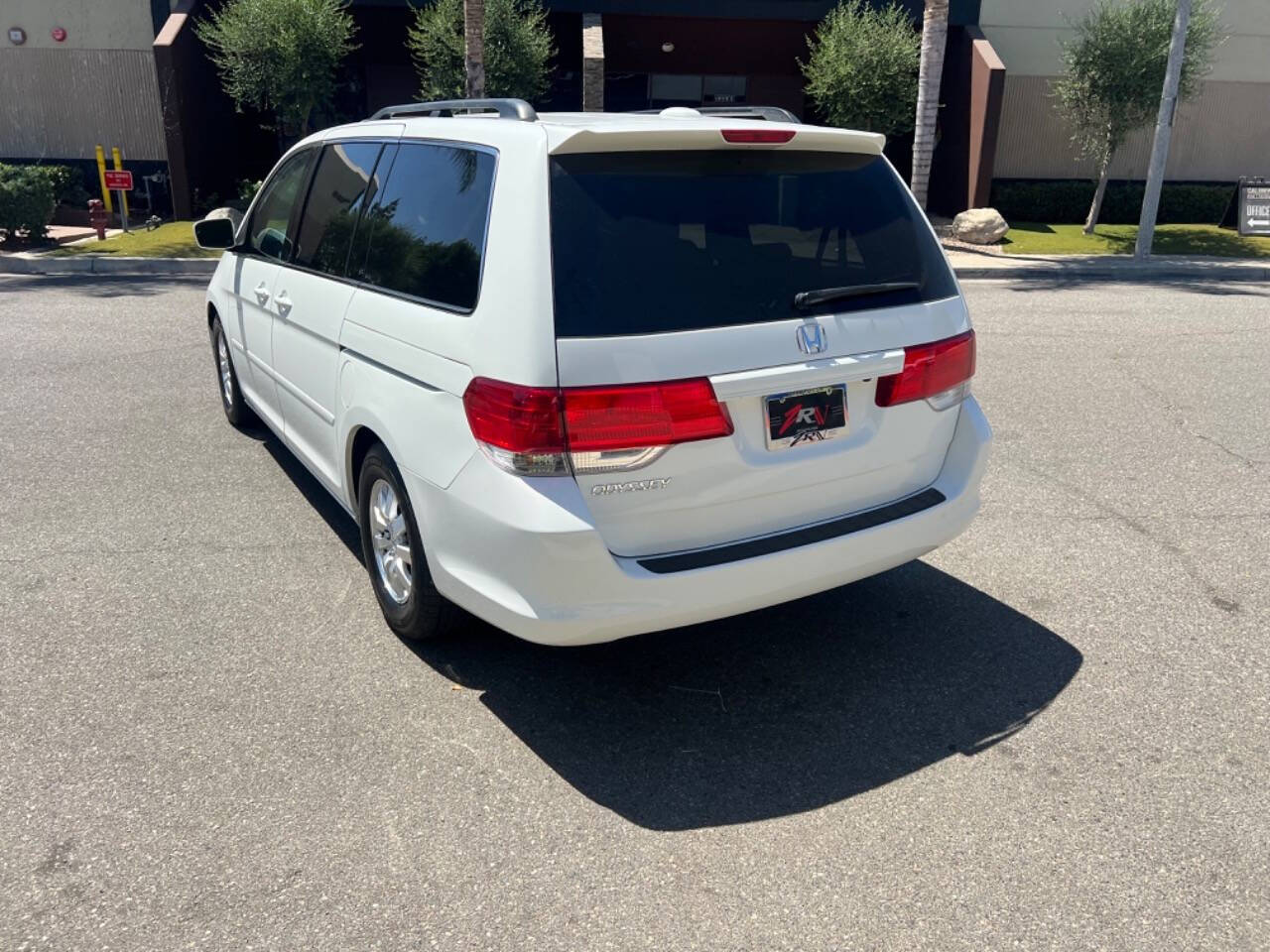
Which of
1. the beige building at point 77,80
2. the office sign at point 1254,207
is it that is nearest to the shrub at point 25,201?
the beige building at point 77,80

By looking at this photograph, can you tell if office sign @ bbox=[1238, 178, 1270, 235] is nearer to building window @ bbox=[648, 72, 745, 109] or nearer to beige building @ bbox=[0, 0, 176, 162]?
building window @ bbox=[648, 72, 745, 109]

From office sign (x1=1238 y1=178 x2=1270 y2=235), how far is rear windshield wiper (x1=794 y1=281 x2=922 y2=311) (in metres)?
18.8

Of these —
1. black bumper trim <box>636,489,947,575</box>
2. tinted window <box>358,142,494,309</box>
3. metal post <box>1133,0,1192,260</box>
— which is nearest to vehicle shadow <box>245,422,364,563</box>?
tinted window <box>358,142,494,309</box>

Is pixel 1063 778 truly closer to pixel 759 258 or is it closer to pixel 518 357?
pixel 759 258

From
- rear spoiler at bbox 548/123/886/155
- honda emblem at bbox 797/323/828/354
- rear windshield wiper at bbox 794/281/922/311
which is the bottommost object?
honda emblem at bbox 797/323/828/354

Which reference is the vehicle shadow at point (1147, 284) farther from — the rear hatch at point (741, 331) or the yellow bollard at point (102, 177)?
the yellow bollard at point (102, 177)

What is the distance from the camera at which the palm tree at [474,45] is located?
16.1m

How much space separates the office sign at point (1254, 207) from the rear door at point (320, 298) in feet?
63.2

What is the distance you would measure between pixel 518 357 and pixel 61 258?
46.3ft

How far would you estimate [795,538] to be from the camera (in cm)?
340

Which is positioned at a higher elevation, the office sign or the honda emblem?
the honda emblem

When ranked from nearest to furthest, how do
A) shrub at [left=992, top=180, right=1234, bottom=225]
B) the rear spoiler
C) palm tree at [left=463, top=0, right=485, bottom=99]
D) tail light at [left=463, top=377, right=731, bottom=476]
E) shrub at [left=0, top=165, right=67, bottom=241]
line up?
1. tail light at [left=463, top=377, right=731, bottom=476]
2. the rear spoiler
3. shrub at [left=0, top=165, right=67, bottom=241]
4. palm tree at [left=463, top=0, right=485, bottom=99]
5. shrub at [left=992, top=180, right=1234, bottom=225]

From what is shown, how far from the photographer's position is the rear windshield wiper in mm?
3338

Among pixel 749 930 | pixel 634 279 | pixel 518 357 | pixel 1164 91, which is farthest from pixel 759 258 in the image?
pixel 1164 91
